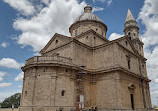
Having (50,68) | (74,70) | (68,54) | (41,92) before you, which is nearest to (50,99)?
(41,92)

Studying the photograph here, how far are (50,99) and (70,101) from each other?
2.57 m

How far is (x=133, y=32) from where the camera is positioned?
31.8 m

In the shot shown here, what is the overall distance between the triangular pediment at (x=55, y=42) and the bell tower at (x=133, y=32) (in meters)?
16.8

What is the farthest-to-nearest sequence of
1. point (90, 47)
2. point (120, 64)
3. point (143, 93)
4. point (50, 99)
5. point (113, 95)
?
1. point (143, 93)
2. point (90, 47)
3. point (120, 64)
4. point (113, 95)
5. point (50, 99)

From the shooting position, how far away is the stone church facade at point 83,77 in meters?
17.0

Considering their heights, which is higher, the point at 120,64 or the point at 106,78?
the point at 120,64

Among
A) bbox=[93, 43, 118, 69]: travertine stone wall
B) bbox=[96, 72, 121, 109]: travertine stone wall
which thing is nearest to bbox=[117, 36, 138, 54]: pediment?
bbox=[93, 43, 118, 69]: travertine stone wall

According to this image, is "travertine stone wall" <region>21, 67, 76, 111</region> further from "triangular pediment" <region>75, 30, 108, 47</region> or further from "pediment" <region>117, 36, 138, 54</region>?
"pediment" <region>117, 36, 138, 54</region>

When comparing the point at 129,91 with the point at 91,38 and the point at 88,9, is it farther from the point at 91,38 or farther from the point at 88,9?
the point at 88,9

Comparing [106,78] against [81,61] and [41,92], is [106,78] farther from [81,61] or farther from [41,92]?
[41,92]

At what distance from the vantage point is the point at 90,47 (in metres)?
23.2

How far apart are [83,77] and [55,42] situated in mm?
8024

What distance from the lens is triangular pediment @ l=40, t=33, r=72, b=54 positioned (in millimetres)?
22366

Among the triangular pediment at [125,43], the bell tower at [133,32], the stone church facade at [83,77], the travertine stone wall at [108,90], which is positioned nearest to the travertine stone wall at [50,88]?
the stone church facade at [83,77]
